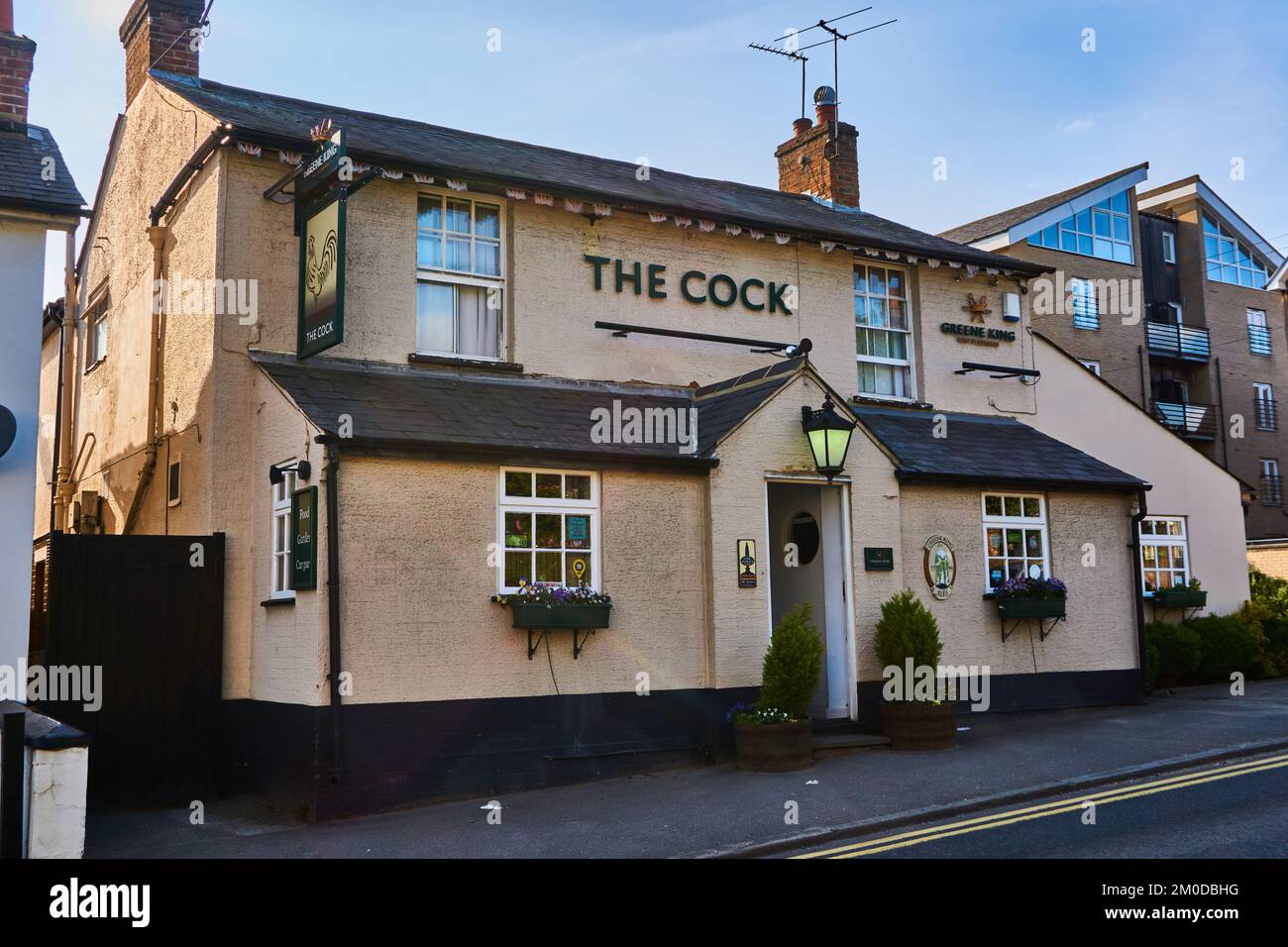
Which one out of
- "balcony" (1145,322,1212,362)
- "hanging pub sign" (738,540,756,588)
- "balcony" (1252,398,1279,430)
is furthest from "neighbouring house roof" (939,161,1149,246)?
"hanging pub sign" (738,540,756,588)

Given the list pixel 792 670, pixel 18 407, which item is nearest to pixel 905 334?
pixel 792 670

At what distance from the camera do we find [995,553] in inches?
593

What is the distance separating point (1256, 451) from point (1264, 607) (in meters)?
21.5

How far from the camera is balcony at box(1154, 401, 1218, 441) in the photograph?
117 feet

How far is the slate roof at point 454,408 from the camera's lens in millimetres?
11211

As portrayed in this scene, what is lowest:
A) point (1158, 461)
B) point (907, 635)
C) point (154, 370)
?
point (907, 635)

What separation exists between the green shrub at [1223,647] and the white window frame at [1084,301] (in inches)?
623

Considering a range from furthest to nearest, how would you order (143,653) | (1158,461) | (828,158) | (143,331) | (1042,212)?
(1042,212) < (828,158) < (1158,461) < (143,331) < (143,653)

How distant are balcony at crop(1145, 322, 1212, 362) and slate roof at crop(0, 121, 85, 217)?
104 ft

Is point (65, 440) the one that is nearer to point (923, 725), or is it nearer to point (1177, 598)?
point (923, 725)

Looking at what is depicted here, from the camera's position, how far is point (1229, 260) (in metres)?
38.6

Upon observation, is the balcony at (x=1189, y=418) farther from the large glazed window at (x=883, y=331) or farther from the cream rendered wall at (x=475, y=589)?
the cream rendered wall at (x=475, y=589)

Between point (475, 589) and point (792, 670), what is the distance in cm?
324

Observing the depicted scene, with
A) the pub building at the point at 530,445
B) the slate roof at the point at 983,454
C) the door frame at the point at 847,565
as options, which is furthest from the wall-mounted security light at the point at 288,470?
the slate roof at the point at 983,454
